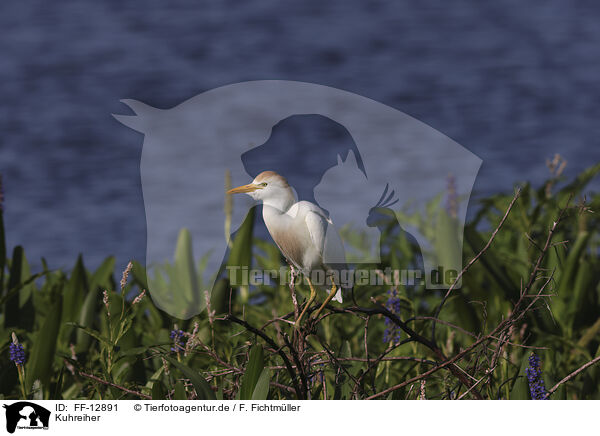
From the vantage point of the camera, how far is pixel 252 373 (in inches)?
44.5

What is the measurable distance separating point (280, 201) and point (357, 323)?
1197mm

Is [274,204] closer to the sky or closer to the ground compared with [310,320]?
closer to the sky

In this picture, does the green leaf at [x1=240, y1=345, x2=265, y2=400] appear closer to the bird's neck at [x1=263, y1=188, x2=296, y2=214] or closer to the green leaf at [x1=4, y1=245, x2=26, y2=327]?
the bird's neck at [x1=263, y1=188, x2=296, y2=214]

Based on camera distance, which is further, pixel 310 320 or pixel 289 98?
pixel 289 98

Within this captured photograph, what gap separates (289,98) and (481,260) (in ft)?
2.64

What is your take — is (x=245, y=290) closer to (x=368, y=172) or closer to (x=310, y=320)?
(x=368, y=172)

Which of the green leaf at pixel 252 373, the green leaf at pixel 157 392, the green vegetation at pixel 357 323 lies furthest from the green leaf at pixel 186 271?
the green leaf at pixel 252 373

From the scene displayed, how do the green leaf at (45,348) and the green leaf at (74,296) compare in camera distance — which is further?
the green leaf at (74,296)

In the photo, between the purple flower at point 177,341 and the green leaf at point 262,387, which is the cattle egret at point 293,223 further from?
the purple flower at point 177,341

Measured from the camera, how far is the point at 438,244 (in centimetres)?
194

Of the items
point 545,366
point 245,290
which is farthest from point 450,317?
point 245,290
